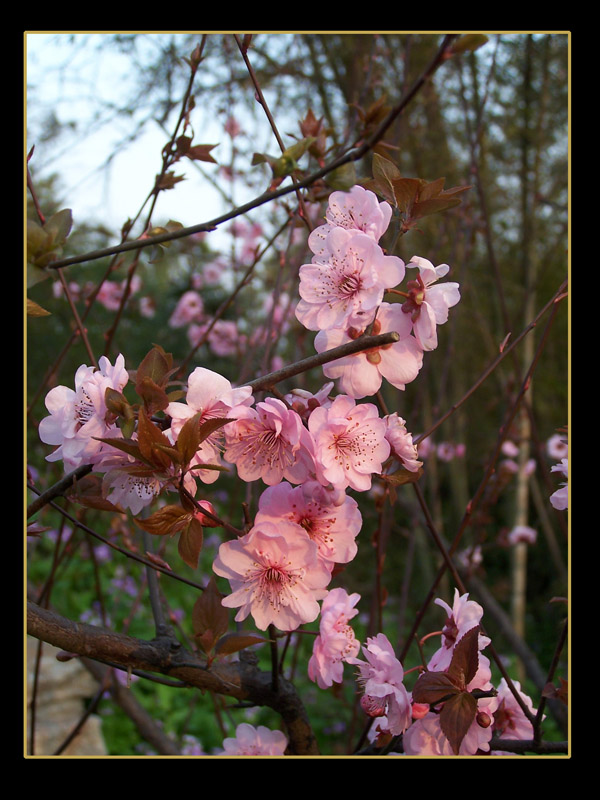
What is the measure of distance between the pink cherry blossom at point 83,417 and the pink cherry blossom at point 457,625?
0.48 meters

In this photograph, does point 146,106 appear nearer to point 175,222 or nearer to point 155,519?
point 175,222

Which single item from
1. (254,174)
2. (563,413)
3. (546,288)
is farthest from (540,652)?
(254,174)

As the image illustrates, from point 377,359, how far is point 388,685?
1.28 feet

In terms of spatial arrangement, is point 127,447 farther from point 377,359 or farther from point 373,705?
point 373,705

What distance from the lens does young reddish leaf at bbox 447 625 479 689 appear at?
0.77m

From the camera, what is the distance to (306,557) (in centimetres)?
72

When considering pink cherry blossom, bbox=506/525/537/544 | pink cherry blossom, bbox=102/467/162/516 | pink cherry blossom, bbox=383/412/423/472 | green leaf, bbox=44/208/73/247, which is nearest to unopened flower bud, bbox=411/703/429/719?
pink cherry blossom, bbox=383/412/423/472

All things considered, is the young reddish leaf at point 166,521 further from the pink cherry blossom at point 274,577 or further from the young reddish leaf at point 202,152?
the young reddish leaf at point 202,152

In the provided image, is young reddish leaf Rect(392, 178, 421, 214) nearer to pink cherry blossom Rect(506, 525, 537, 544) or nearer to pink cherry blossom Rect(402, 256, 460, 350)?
pink cherry blossom Rect(402, 256, 460, 350)

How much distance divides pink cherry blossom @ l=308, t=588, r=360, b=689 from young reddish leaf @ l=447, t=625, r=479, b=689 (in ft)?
0.42

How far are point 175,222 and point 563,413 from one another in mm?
4752

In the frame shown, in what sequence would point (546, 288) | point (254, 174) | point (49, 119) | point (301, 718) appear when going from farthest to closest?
point (546, 288) < point (254, 174) < point (49, 119) < point (301, 718)

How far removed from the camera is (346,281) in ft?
2.37

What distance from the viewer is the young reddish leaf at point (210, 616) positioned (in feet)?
2.63
